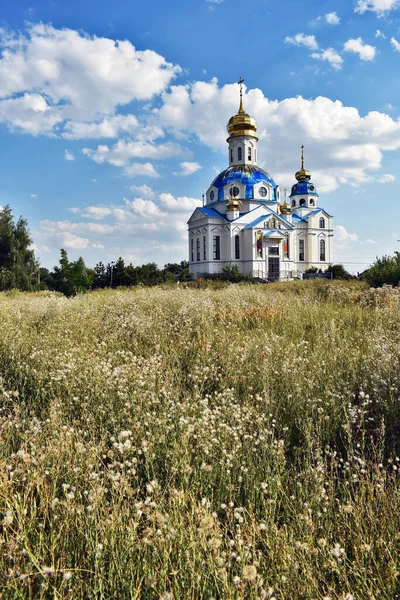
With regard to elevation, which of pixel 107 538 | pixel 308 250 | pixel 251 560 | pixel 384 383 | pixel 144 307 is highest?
pixel 308 250

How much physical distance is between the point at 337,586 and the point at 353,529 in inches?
13.2

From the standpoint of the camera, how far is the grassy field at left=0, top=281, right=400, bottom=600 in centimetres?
172

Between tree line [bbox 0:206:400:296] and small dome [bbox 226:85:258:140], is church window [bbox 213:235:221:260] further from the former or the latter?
small dome [bbox 226:85:258:140]

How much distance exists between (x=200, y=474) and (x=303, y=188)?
190ft

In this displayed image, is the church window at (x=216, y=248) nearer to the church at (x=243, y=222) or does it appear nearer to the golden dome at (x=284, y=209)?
the church at (x=243, y=222)

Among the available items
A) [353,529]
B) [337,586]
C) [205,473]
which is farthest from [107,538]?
[353,529]

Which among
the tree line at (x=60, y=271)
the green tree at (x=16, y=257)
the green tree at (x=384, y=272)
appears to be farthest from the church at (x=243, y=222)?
the green tree at (x=384, y=272)

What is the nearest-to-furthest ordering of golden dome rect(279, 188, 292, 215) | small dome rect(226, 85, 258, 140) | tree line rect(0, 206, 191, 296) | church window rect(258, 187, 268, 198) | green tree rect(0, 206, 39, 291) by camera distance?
tree line rect(0, 206, 191, 296) → green tree rect(0, 206, 39, 291) → church window rect(258, 187, 268, 198) → small dome rect(226, 85, 258, 140) → golden dome rect(279, 188, 292, 215)

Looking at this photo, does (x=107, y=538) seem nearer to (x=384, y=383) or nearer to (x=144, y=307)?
(x=384, y=383)

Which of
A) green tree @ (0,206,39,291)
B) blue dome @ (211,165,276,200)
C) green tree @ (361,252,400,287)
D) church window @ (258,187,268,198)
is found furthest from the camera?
church window @ (258,187,268,198)

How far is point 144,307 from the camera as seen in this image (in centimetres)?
878

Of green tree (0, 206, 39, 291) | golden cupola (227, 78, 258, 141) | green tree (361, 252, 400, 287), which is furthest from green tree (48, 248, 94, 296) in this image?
golden cupola (227, 78, 258, 141)

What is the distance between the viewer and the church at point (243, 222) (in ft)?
148

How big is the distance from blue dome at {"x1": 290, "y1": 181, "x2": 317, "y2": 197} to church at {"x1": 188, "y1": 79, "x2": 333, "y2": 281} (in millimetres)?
5435
